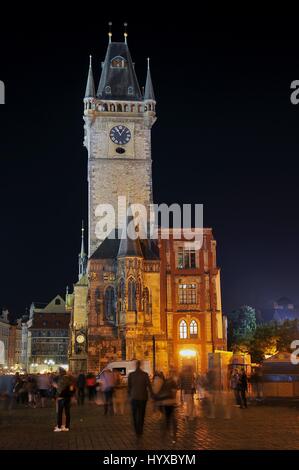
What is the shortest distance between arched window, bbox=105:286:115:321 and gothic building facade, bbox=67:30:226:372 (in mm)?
96

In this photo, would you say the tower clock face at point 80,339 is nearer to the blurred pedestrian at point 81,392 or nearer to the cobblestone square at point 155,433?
the blurred pedestrian at point 81,392

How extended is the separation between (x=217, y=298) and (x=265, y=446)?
49216mm

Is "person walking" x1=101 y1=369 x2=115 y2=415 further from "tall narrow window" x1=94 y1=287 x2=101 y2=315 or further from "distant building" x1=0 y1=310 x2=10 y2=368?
"distant building" x1=0 y1=310 x2=10 y2=368

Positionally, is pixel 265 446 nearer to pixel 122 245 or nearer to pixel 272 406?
pixel 272 406

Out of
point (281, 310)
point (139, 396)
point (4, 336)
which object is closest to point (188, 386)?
point (139, 396)

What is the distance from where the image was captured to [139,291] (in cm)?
6112

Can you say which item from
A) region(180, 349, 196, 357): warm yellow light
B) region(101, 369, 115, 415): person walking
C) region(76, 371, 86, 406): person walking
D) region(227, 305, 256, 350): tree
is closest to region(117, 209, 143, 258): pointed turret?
region(180, 349, 196, 357): warm yellow light

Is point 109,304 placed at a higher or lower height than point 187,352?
higher

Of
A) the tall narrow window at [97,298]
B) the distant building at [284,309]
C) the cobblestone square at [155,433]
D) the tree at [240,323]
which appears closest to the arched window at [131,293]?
the tall narrow window at [97,298]

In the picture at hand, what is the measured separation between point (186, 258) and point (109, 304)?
29.3 ft

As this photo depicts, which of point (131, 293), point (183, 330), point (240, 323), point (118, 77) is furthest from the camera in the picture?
point (240, 323)

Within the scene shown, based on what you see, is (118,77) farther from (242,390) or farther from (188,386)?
(188,386)

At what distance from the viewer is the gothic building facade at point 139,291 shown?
60688 millimetres
